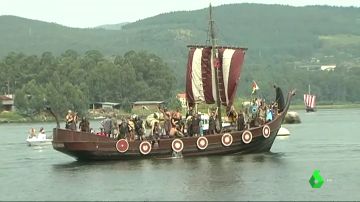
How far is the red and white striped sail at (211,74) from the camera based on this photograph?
5431cm

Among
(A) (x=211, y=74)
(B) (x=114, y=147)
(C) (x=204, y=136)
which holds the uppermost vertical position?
(A) (x=211, y=74)

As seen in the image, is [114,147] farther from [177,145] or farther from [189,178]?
[189,178]

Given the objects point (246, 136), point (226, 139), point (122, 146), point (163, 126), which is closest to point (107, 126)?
point (122, 146)

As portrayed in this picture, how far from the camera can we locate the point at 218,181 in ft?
129

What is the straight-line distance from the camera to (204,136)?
162ft

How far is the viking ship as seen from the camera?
4869 centimetres

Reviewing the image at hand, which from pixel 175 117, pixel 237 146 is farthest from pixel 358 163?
pixel 175 117

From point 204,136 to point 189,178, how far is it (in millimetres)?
9037

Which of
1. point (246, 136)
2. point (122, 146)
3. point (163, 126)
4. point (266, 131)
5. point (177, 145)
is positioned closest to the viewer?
point (122, 146)

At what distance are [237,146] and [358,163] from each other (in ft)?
21.6

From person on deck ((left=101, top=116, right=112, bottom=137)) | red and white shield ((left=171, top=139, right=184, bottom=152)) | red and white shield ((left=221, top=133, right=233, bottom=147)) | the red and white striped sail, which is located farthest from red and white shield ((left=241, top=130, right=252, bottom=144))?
person on deck ((left=101, top=116, right=112, bottom=137))

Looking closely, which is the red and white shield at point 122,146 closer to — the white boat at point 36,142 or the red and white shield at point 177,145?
the red and white shield at point 177,145

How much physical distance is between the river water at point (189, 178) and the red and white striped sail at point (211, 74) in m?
4.48

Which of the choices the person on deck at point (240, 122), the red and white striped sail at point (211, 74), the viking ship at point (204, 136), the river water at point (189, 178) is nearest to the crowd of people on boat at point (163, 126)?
the person on deck at point (240, 122)
